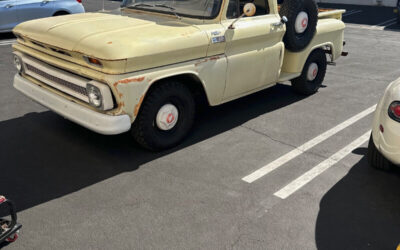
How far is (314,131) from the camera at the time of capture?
5133 millimetres

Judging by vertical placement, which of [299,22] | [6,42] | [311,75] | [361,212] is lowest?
[361,212]

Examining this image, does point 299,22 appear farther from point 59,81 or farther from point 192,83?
point 59,81

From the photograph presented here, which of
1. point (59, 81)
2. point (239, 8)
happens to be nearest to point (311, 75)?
point (239, 8)

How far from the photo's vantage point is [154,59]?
399cm

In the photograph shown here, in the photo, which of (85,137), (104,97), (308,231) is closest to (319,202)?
(308,231)

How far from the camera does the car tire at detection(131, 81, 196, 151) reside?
421 centimetres

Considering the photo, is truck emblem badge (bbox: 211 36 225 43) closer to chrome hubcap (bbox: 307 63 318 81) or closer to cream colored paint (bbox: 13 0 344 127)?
cream colored paint (bbox: 13 0 344 127)

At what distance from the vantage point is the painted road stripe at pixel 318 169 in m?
3.82

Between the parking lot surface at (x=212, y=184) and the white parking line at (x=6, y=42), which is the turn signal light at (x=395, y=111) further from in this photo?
the white parking line at (x=6, y=42)

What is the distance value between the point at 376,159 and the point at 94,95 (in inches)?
113

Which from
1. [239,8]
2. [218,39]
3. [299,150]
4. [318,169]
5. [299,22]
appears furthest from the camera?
[299,22]

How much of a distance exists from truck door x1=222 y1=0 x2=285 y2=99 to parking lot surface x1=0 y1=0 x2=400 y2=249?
58cm

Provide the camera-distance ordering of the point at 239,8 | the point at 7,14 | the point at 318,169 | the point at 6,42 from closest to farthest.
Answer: the point at 318,169, the point at 239,8, the point at 7,14, the point at 6,42

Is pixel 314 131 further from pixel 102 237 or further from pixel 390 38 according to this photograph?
pixel 390 38
